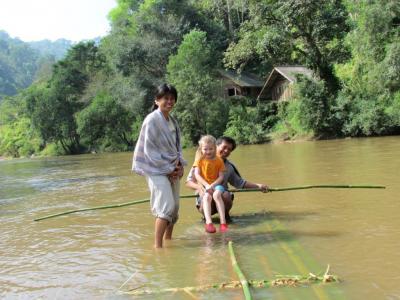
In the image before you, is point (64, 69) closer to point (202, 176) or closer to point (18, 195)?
point (18, 195)

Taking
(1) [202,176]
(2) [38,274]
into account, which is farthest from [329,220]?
(2) [38,274]

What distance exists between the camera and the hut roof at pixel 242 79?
130 ft

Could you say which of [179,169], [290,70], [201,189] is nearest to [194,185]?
[201,189]

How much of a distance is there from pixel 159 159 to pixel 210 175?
1075 millimetres

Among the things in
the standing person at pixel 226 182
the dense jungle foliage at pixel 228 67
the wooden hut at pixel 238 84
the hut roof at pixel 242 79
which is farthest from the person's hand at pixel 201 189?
the hut roof at pixel 242 79

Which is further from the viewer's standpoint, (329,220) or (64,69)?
(64,69)

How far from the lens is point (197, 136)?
34969 millimetres

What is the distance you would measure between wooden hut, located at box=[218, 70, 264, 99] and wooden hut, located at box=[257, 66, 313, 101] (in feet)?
11.3

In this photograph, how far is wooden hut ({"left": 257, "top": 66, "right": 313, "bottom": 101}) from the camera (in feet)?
106

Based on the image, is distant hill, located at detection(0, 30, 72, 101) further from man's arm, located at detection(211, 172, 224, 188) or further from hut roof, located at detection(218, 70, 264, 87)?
man's arm, located at detection(211, 172, 224, 188)

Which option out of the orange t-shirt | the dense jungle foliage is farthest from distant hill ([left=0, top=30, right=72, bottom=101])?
the orange t-shirt

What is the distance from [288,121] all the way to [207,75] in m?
7.56

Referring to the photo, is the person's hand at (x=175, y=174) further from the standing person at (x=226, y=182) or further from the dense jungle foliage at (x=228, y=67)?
the dense jungle foliage at (x=228, y=67)

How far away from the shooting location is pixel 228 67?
35.8 metres
